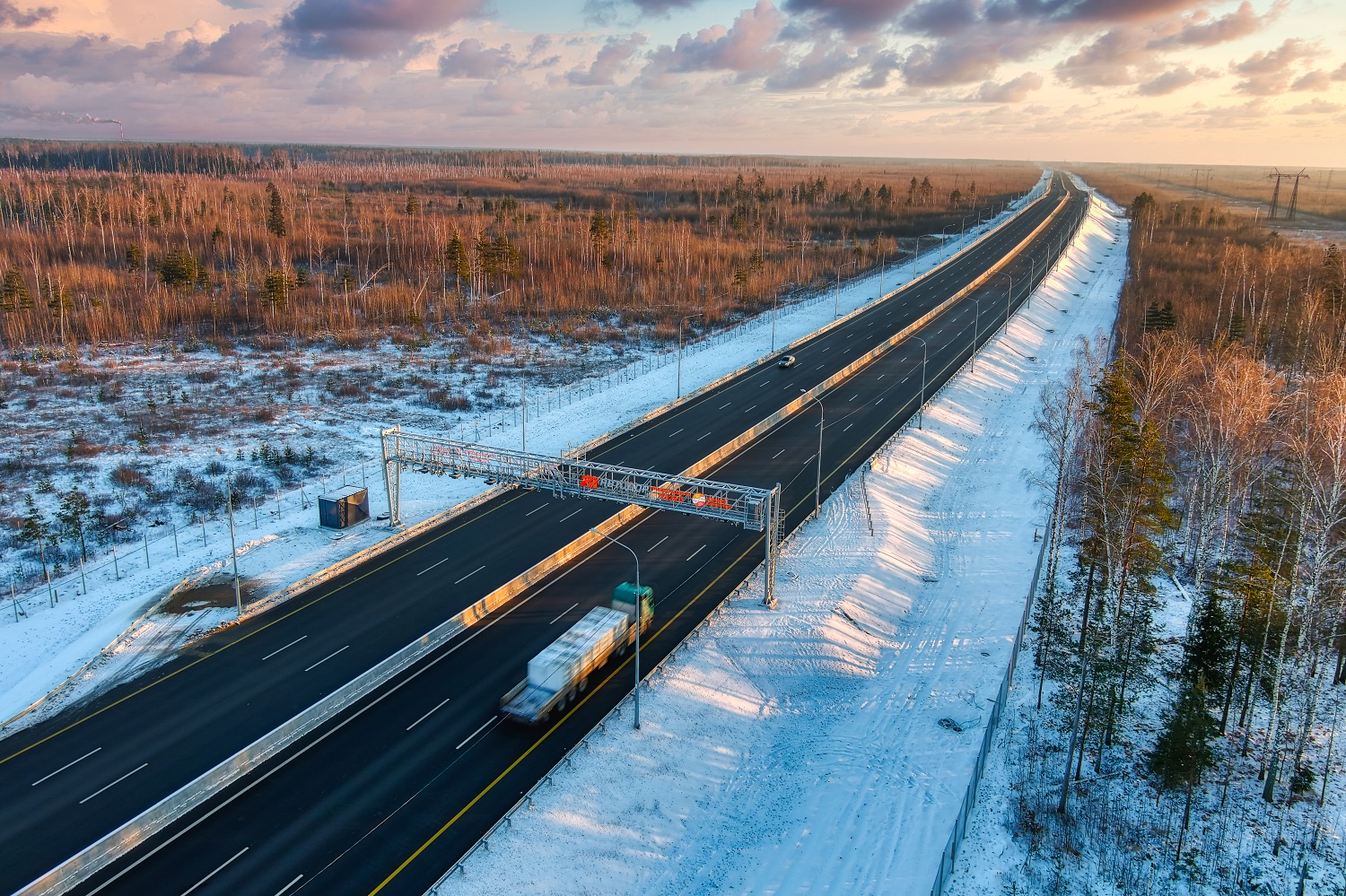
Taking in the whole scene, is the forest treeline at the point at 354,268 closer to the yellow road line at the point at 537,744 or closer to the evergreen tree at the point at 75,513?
the evergreen tree at the point at 75,513

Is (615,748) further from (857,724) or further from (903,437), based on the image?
(903,437)

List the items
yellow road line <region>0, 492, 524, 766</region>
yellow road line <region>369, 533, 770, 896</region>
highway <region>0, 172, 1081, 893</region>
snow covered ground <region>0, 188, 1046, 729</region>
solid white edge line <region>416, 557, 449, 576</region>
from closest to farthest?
1. yellow road line <region>369, 533, 770, 896</region>
2. highway <region>0, 172, 1081, 893</region>
3. yellow road line <region>0, 492, 524, 766</region>
4. snow covered ground <region>0, 188, 1046, 729</region>
5. solid white edge line <region>416, 557, 449, 576</region>

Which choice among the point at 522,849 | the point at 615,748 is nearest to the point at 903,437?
the point at 615,748

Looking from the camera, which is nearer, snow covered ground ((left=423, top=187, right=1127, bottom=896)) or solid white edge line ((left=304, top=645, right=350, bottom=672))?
snow covered ground ((left=423, top=187, right=1127, bottom=896))

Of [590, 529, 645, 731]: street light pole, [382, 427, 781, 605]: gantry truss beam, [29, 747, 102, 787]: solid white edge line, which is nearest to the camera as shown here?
[29, 747, 102, 787]: solid white edge line

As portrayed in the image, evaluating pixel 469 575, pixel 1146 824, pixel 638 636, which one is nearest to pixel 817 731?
pixel 638 636

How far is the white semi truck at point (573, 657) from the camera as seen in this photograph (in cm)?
3111

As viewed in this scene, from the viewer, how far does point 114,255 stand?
13100 cm

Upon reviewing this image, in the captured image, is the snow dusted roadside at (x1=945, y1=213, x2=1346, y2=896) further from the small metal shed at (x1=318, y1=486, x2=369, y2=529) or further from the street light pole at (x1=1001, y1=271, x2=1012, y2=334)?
the street light pole at (x1=1001, y1=271, x2=1012, y2=334)

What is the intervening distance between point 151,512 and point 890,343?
75.0 m

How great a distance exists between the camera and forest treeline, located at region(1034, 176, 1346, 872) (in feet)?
94.2

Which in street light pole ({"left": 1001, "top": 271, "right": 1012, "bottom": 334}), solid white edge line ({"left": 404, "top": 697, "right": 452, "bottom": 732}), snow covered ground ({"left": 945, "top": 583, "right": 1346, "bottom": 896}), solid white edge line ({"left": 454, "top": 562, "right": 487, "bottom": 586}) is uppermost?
street light pole ({"left": 1001, "top": 271, "right": 1012, "bottom": 334})

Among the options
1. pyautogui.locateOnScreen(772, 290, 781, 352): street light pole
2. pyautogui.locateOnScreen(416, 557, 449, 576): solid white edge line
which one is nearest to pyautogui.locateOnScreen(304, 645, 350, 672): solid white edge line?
pyautogui.locateOnScreen(416, 557, 449, 576): solid white edge line

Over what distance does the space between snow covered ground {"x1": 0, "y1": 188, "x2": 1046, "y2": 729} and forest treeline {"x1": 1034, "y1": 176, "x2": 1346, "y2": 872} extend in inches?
1428
